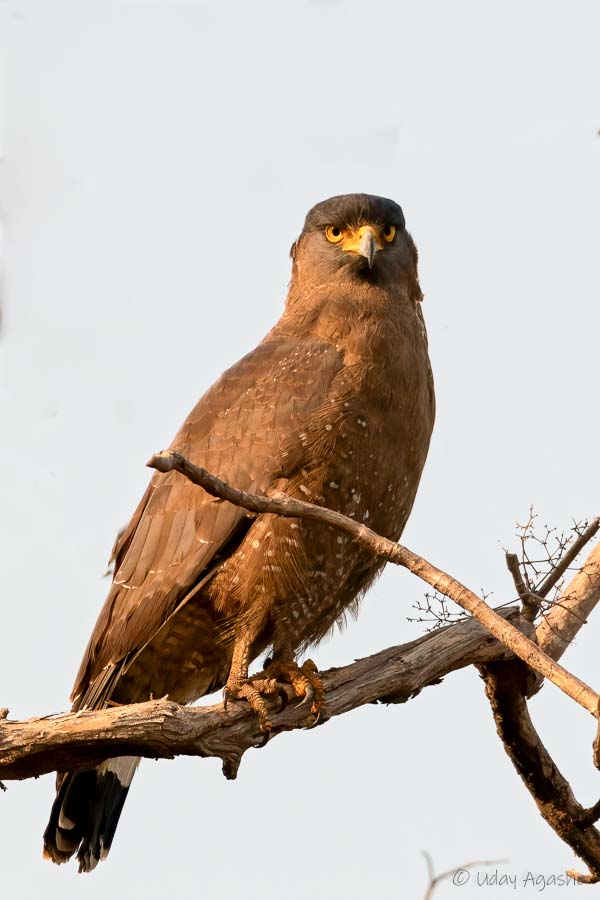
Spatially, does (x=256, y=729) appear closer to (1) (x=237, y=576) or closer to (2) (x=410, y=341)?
(1) (x=237, y=576)

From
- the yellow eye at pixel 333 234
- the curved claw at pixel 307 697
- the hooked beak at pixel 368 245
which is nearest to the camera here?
the curved claw at pixel 307 697

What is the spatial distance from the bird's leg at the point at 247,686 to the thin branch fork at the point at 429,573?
3.92 ft

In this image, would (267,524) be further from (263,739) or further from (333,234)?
(333,234)

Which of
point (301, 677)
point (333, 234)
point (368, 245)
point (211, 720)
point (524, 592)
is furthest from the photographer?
point (333, 234)

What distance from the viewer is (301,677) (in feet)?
16.9

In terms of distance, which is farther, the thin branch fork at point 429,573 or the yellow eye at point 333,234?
the yellow eye at point 333,234

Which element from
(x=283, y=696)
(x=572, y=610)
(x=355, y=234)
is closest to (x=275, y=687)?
(x=283, y=696)

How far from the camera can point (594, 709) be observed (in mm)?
3451

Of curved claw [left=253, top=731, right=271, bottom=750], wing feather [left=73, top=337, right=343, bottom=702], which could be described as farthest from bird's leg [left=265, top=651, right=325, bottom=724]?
wing feather [left=73, top=337, right=343, bottom=702]

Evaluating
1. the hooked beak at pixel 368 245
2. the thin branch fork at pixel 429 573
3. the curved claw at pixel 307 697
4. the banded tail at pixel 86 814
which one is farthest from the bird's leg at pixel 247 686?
the hooked beak at pixel 368 245

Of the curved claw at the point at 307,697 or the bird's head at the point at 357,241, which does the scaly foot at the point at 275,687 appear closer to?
the curved claw at the point at 307,697

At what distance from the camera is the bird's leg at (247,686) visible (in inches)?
191

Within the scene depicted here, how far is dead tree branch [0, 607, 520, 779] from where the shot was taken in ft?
14.1

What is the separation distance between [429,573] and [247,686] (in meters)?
1.39
